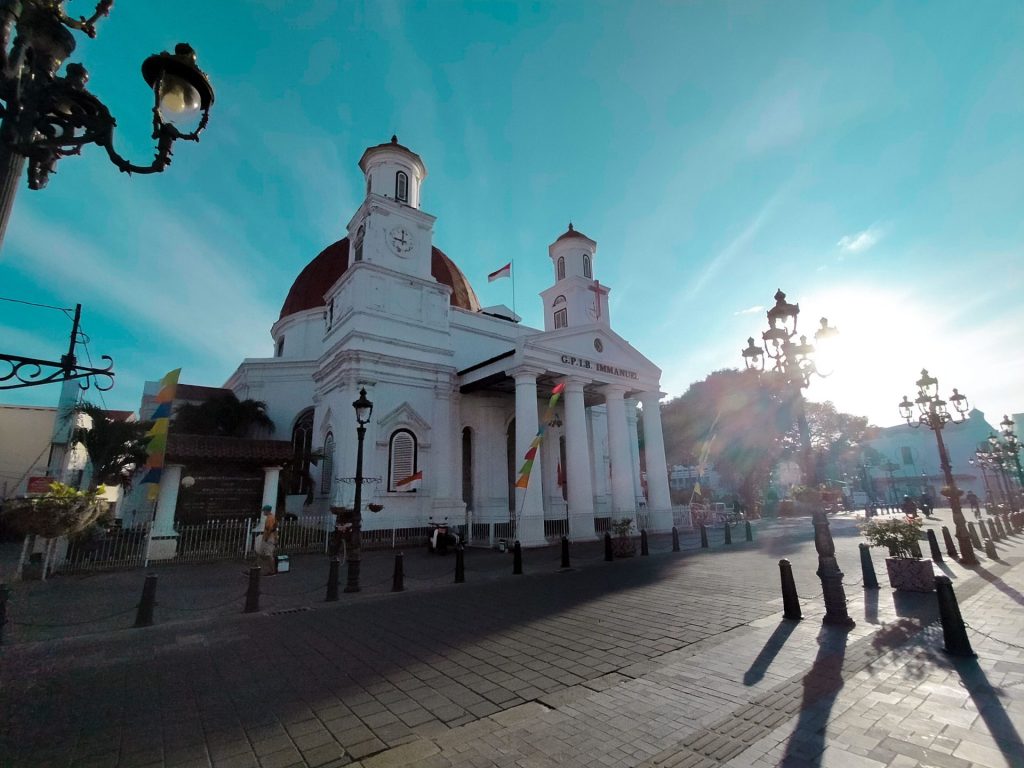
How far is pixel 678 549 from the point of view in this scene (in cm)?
1642

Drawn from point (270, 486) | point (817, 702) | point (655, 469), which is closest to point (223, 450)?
point (270, 486)

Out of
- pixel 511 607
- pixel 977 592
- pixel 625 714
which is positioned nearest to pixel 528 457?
pixel 511 607

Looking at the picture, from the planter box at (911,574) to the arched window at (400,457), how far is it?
1747 centimetres

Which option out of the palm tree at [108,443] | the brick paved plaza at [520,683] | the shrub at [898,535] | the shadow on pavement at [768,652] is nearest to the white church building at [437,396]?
the palm tree at [108,443]

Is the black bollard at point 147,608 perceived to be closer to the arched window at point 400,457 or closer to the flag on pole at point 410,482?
the arched window at point 400,457

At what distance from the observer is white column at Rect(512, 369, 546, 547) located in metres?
19.1

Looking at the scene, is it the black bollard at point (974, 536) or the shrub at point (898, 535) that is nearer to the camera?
the shrub at point (898, 535)

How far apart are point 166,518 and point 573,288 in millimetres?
24650

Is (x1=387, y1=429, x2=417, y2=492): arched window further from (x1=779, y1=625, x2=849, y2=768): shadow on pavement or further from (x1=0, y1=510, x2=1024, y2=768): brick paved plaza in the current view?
(x1=779, y1=625, x2=849, y2=768): shadow on pavement

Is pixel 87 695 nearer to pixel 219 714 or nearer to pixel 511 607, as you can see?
pixel 219 714

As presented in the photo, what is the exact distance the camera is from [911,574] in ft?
27.8

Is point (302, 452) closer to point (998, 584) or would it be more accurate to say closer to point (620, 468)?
point (620, 468)

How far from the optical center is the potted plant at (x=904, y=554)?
8383 mm

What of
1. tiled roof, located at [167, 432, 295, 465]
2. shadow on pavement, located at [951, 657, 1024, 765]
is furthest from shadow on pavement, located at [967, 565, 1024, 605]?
tiled roof, located at [167, 432, 295, 465]
